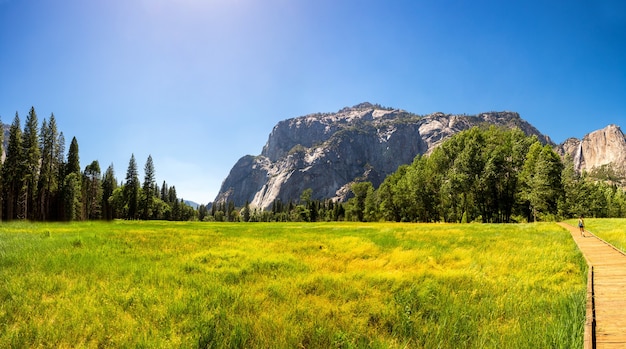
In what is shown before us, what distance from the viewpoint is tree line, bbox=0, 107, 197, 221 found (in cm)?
5962

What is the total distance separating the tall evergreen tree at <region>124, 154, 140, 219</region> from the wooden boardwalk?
105 m

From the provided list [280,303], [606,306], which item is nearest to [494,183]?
[606,306]

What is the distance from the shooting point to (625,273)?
31.4 ft

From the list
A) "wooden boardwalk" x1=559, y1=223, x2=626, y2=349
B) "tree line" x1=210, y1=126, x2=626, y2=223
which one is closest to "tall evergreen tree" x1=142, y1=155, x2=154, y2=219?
"tree line" x1=210, y1=126, x2=626, y2=223

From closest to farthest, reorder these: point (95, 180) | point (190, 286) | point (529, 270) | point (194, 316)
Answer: point (194, 316) < point (190, 286) < point (529, 270) < point (95, 180)

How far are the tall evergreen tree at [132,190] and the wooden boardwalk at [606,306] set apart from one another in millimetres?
105292

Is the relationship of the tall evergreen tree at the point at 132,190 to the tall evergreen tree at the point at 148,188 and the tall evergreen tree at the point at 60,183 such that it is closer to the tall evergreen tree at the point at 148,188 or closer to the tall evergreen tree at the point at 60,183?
the tall evergreen tree at the point at 148,188

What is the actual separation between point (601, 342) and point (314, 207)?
495ft

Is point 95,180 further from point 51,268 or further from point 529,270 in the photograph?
point 529,270

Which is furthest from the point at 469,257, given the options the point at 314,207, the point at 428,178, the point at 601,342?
the point at 314,207

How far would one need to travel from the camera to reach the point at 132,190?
9225cm

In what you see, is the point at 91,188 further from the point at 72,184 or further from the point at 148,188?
the point at 72,184

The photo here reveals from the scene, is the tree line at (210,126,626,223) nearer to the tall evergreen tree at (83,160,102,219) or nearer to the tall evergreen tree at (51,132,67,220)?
the tall evergreen tree at (51,132,67,220)

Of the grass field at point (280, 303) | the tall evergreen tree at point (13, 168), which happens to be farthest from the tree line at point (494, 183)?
the tall evergreen tree at point (13, 168)
